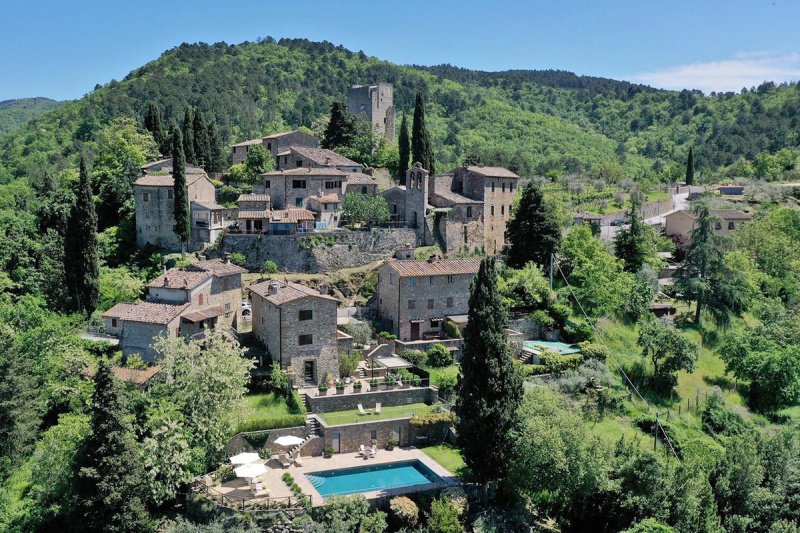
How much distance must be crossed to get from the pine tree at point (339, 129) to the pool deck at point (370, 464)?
42316 mm

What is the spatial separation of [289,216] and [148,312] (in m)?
15.2

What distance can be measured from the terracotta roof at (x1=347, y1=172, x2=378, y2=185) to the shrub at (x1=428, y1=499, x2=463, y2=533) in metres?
33.9

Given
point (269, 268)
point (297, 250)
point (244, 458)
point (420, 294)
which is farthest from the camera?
point (297, 250)

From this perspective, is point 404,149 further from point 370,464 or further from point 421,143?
point 370,464

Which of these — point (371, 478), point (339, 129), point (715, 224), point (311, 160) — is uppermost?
point (339, 129)

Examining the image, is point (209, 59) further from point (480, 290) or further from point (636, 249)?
point (480, 290)

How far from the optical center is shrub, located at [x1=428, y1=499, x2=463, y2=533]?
30.6 metres

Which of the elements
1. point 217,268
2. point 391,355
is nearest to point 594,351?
point 391,355

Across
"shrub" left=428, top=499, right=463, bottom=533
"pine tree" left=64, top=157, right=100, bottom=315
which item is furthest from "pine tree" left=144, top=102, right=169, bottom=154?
"shrub" left=428, top=499, right=463, bottom=533

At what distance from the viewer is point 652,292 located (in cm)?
5297

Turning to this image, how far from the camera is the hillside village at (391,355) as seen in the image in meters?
32.0

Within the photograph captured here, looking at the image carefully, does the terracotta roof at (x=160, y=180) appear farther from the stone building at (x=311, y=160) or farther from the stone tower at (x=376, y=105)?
the stone tower at (x=376, y=105)

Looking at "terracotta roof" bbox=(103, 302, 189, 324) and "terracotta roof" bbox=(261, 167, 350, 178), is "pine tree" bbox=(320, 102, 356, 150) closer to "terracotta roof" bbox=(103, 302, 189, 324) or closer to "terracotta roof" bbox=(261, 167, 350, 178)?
"terracotta roof" bbox=(261, 167, 350, 178)

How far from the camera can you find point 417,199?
187ft
